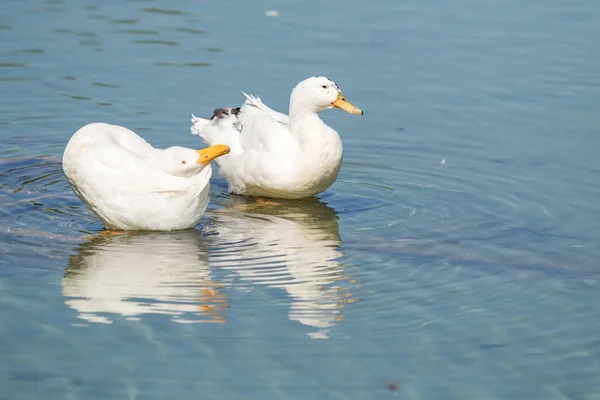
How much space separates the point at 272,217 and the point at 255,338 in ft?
9.11

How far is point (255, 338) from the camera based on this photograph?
6586 millimetres

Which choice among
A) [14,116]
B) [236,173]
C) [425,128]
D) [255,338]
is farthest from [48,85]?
[255,338]

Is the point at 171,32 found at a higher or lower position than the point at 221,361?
higher

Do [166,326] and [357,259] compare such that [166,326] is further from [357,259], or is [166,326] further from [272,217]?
[272,217]

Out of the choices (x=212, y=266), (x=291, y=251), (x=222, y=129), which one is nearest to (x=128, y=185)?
(x=212, y=266)

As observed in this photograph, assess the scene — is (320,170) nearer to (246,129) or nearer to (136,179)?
(246,129)

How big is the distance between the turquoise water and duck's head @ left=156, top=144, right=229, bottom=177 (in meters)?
0.56

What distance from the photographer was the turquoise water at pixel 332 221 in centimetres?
630

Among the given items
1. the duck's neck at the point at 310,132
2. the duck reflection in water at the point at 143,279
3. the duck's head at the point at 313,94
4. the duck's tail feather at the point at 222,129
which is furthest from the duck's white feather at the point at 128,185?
the duck's tail feather at the point at 222,129

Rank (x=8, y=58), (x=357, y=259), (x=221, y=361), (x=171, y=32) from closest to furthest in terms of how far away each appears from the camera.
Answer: (x=221, y=361)
(x=357, y=259)
(x=8, y=58)
(x=171, y=32)

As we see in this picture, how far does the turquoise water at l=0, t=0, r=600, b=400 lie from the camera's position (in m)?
6.30

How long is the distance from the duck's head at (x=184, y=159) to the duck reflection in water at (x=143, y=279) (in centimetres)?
55

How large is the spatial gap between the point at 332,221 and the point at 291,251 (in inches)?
38.5

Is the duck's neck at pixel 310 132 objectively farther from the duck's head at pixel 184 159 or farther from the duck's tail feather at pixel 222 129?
the duck's head at pixel 184 159
